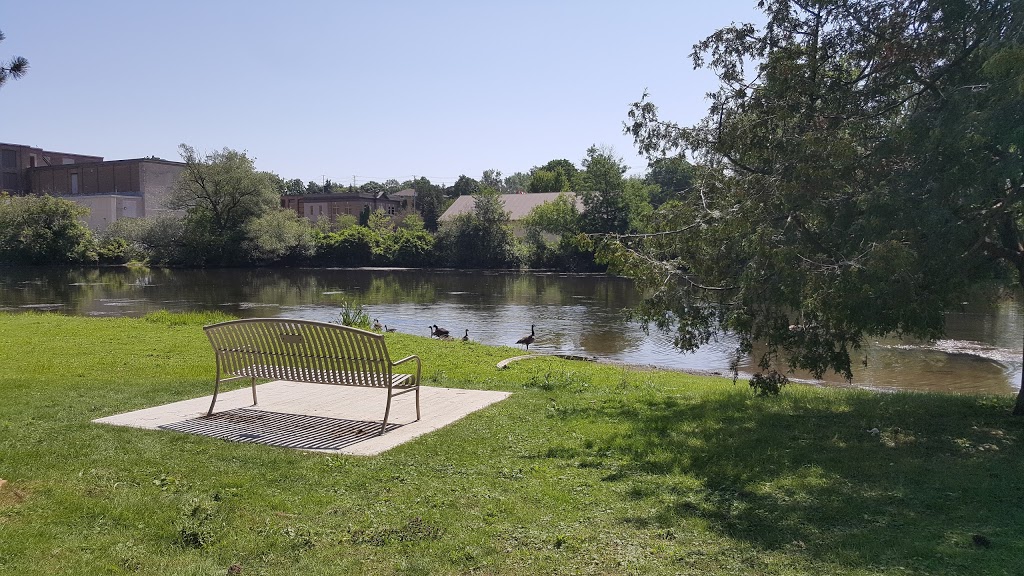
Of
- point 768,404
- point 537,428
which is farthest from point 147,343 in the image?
point 768,404

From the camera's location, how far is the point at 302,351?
7.86 meters

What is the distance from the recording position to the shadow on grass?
14.5 feet

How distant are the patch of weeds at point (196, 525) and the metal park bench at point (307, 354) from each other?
270 cm

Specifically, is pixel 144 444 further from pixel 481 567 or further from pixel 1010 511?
pixel 1010 511

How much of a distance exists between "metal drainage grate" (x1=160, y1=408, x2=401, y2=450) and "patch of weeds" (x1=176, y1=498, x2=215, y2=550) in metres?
2.01

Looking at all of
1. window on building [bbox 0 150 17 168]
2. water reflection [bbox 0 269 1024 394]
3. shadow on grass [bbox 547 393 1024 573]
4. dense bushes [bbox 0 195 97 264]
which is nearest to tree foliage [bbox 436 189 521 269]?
water reflection [bbox 0 269 1024 394]

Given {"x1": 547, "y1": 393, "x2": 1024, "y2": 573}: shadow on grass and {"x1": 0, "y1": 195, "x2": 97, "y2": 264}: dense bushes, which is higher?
{"x1": 0, "y1": 195, "x2": 97, "y2": 264}: dense bushes

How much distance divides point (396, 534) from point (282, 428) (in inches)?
138

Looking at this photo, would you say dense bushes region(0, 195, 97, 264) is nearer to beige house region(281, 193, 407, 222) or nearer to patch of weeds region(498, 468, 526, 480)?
beige house region(281, 193, 407, 222)

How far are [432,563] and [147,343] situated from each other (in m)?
12.8

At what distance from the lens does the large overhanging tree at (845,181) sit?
7.05m

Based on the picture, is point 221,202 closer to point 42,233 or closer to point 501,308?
point 42,233

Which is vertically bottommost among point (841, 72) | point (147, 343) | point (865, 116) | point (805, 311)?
point (147, 343)

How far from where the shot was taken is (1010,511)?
194 inches
